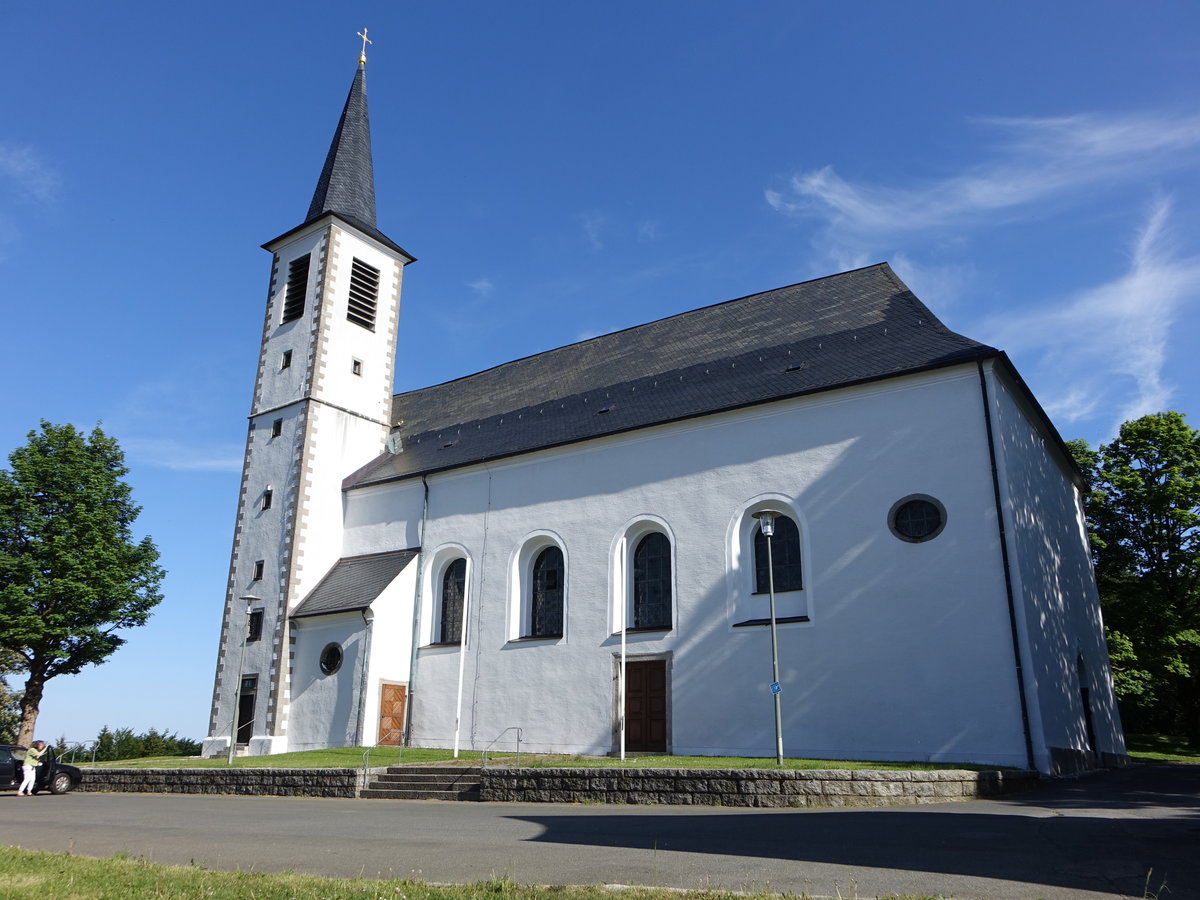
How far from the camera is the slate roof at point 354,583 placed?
23.5m

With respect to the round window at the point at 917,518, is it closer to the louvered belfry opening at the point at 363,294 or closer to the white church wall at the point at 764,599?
the white church wall at the point at 764,599

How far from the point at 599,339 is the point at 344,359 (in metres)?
8.29

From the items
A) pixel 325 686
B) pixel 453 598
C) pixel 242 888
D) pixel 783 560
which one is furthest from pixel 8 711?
pixel 242 888

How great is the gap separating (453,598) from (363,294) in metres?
11.9

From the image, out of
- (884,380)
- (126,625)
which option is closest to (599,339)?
(884,380)

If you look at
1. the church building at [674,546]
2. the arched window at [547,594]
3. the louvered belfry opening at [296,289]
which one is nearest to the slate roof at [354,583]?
the church building at [674,546]

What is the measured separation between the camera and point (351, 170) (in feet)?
105

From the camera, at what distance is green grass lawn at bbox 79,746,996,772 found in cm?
1416

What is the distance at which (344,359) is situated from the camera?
28.8 metres

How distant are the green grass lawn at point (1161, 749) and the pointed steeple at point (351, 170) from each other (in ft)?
100

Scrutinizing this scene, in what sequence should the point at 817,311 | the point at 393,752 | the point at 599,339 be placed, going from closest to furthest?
the point at 393,752 < the point at 817,311 < the point at 599,339

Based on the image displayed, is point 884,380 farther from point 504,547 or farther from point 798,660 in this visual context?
point 504,547

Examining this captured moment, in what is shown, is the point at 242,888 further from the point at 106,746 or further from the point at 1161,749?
the point at 1161,749

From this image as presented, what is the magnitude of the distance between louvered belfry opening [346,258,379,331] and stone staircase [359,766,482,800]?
16974 millimetres
